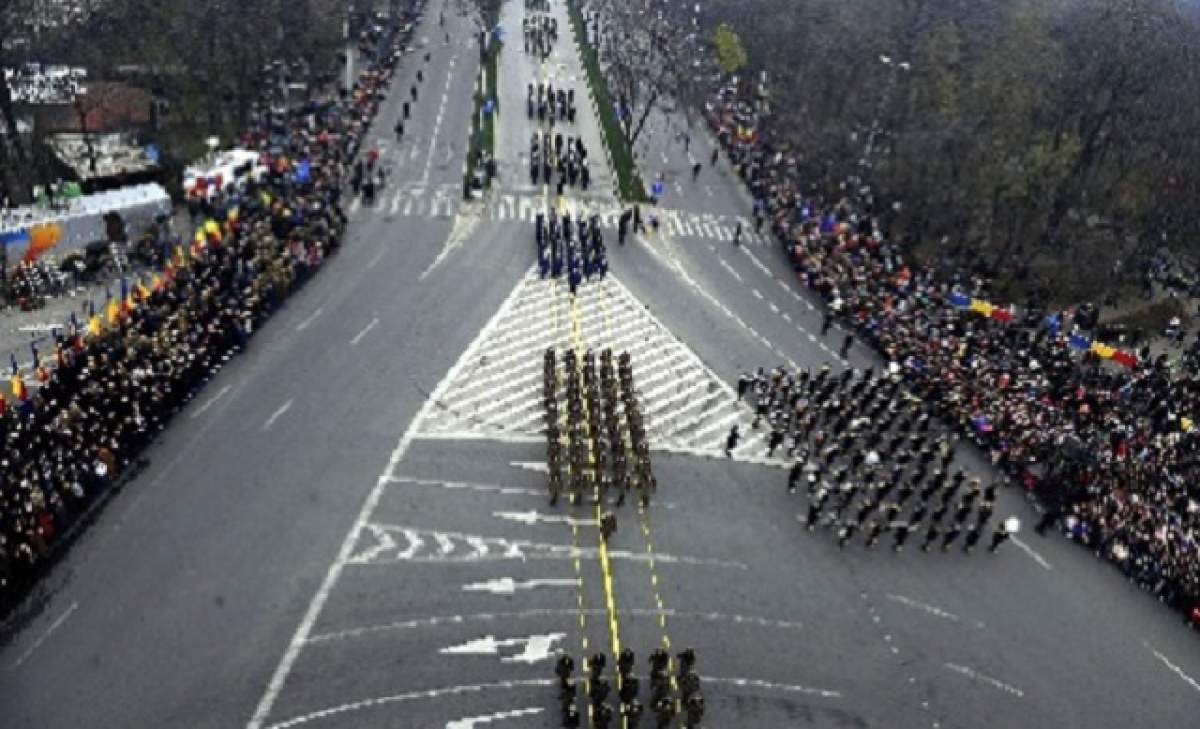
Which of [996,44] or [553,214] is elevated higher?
[996,44]

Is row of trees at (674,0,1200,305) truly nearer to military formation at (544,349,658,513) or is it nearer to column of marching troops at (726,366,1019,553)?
column of marching troops at (726,366,1019,553)

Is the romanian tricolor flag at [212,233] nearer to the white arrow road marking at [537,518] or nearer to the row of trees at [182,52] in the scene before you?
the row of trees at [182,52]

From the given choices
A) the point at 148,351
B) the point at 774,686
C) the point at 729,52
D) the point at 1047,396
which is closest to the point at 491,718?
the point at 774,686

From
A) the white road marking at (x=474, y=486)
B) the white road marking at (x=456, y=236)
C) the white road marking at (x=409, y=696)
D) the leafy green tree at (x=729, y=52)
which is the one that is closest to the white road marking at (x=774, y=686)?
the white road marking at (x=409, y=696)

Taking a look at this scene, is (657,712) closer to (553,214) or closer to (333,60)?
(553,214)

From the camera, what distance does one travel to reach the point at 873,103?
66000mm

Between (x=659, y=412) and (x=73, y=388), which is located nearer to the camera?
(x=73, y=388)

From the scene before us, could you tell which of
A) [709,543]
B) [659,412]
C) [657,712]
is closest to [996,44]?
[659,412]

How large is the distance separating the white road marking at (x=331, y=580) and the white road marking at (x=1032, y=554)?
16281 millimetres

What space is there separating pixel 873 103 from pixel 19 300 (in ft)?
168

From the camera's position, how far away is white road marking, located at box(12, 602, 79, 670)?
22.7m

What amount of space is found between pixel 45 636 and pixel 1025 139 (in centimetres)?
5639

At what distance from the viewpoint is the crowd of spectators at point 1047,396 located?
103 feet

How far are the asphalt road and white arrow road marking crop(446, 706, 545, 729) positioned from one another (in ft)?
0.15
